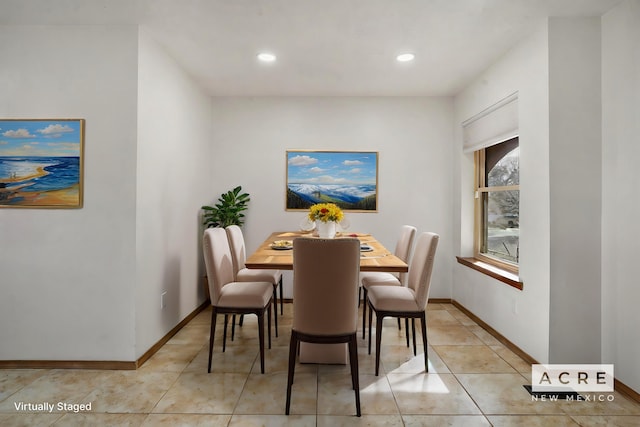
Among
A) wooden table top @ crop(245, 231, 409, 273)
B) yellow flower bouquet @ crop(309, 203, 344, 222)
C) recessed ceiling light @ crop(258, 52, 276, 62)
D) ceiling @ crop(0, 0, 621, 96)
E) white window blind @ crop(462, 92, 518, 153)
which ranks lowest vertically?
wooden table top @ crop(245, 231, 409, 273)

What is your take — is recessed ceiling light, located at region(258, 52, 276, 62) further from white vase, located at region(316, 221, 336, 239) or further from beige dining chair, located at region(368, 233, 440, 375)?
beige dining chair, located at region(368, 233, 440, 375)

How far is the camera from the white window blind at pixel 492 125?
314cm

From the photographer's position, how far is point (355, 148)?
4574 mm

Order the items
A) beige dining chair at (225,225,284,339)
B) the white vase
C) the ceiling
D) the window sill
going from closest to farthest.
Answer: the ceiling → the window sill → the white vase → beige dining chair at (225,225,284,339)

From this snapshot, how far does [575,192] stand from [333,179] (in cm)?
264

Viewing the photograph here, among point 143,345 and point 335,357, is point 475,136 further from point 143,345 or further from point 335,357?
point 143,345

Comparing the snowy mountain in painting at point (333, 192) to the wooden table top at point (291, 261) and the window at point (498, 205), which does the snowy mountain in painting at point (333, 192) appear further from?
the wooden table top at point (291, 261)

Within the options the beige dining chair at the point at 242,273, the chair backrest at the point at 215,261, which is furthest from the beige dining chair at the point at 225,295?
the beige dining chair at the point at 242,273

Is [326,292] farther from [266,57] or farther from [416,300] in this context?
[266,57]

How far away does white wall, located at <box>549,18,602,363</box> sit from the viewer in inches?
100

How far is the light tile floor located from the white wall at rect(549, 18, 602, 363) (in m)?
0.43

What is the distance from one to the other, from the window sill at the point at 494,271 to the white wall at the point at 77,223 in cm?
305

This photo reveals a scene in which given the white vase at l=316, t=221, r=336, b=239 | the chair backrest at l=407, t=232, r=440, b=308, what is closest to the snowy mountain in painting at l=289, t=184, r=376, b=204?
the white vase at l=316, t=221, r=336, b=239

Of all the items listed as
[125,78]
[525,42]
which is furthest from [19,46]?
[525,42]
